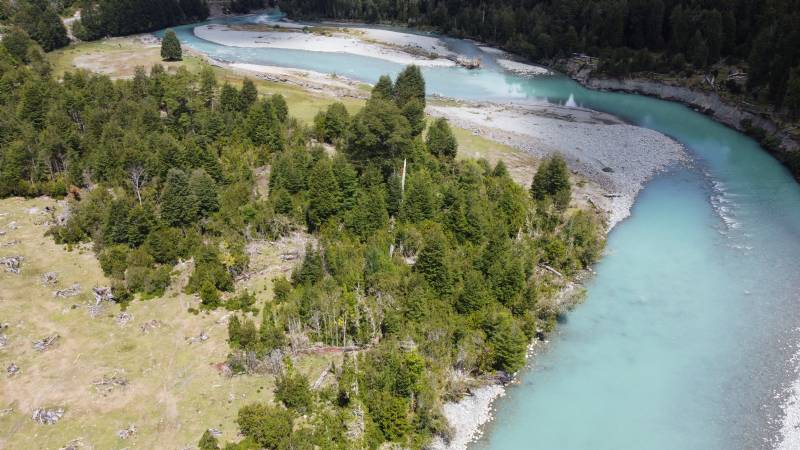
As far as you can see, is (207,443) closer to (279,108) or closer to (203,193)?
(203,193)

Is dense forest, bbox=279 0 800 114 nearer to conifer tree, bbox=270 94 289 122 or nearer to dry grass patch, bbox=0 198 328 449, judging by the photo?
conifer tree, bbox=270 94 289 122

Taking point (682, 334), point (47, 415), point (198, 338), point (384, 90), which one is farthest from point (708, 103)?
point (47, 415)

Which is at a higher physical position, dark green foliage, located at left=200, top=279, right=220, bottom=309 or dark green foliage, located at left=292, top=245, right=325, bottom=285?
dark green foliage, located at left=292, top=245, right=325, bottom=285

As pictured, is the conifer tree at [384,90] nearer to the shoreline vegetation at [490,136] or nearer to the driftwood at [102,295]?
the shoreline vegetation at [490,136]

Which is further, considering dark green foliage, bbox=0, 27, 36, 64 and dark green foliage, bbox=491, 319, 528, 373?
dark green foliage, bbox=0, 27, 36, 64

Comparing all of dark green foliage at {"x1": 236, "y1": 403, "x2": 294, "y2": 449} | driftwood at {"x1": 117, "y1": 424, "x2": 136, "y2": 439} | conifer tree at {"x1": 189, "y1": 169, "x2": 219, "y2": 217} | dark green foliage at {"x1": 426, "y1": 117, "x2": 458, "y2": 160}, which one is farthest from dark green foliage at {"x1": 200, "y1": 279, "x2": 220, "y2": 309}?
dark green foliage at {"x1": 426, "y1": 117, "x2": 458, "y2": 160}

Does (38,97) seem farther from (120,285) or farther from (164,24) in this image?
(164,24)

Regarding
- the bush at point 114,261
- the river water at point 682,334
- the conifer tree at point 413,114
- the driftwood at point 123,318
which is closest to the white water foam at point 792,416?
the river water at point 682,334
